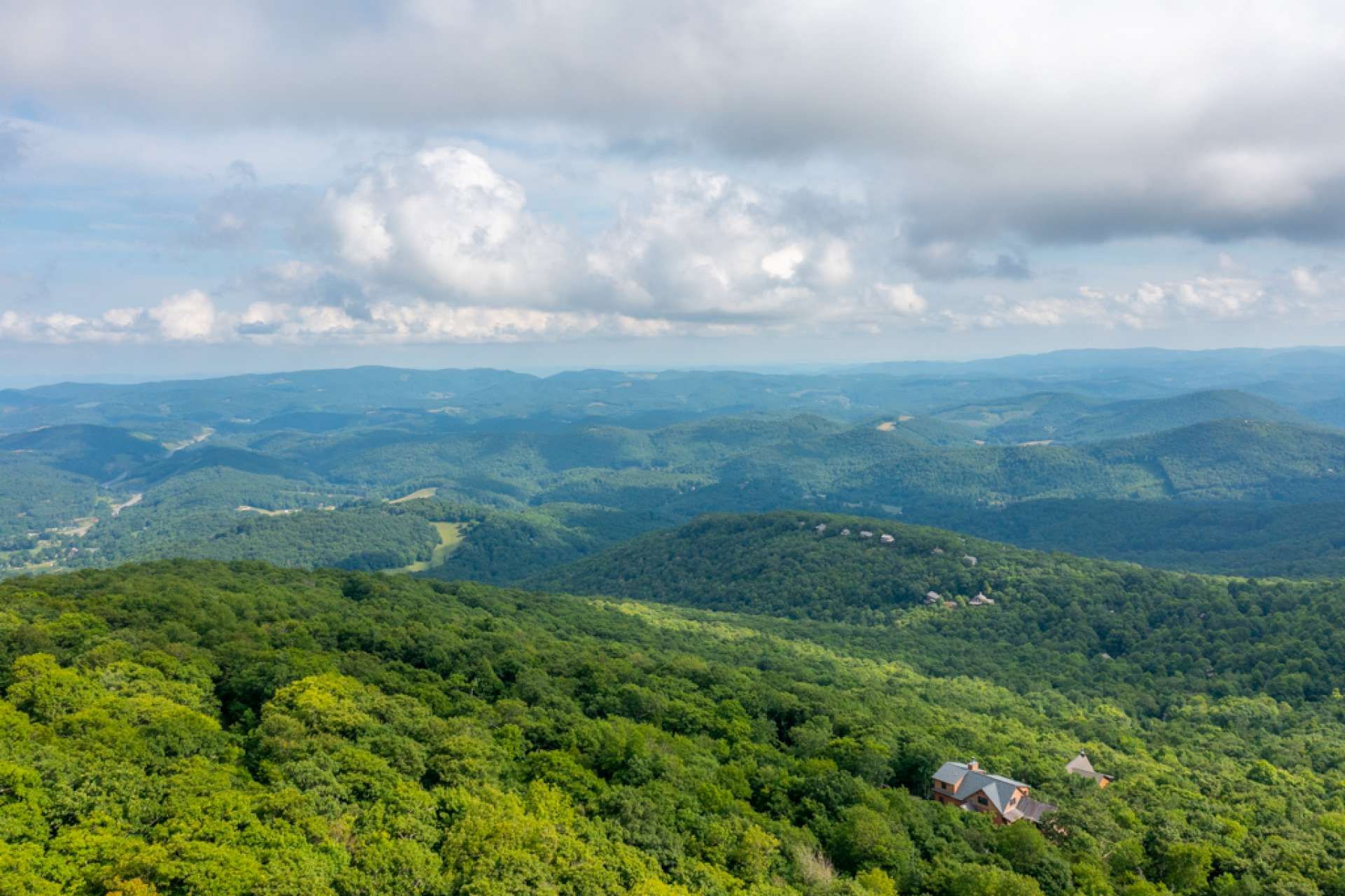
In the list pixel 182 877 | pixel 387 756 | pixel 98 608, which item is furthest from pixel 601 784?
pixel 98 608

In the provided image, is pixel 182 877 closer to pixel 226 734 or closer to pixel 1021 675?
pixel 226 734

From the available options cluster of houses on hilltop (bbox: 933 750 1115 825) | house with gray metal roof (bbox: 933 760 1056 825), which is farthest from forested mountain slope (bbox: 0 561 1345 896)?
house with gray metal roof (bbox: 933 760 1056 825)

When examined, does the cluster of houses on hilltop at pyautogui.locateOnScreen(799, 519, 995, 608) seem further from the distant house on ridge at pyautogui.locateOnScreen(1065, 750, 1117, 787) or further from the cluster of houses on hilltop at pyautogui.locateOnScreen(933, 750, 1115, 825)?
the cluster of houses on hilltop at pyautogui.locateOnScreen(933, 750, 1115, 825)

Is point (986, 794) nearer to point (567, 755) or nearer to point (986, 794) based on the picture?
point (986, 794)

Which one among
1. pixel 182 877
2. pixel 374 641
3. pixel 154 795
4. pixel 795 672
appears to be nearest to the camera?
pixel 182 877

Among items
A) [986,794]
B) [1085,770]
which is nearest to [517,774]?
[986,794]

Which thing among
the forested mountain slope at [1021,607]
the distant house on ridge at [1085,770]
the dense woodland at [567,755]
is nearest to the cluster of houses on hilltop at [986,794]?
the dense woodland at [567,755]
